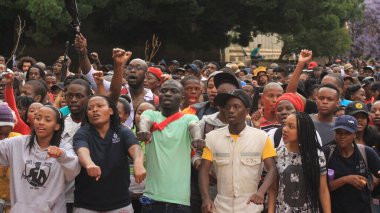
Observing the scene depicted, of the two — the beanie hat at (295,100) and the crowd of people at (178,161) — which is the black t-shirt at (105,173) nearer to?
the crowd of people at (178,161)

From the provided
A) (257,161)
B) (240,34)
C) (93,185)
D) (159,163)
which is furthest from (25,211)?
Answer: (240,34)

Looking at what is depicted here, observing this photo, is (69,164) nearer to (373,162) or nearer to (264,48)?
(373,162)

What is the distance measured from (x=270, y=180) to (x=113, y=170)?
1246mm

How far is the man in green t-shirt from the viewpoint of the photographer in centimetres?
580

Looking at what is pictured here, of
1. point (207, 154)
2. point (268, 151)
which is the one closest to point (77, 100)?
point (207, 154)

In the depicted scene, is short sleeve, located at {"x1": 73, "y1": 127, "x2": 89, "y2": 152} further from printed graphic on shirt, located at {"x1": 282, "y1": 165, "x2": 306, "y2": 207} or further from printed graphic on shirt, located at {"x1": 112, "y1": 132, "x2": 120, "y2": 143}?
printed graphic on shirt, located at {"x1": 282, "y1": 165, "x2": 306, "y2": 207}

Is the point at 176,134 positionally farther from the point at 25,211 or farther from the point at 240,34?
the point at 240,34

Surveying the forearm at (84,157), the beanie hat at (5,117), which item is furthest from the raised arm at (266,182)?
the beanie hat at (5,117)

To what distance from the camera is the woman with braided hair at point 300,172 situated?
19.0 ft

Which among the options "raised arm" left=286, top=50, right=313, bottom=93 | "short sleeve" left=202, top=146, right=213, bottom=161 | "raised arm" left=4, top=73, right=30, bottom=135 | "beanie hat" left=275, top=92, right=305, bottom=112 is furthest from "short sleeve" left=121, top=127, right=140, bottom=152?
"raised arm" left=286, top=50, right=313, bottom=93

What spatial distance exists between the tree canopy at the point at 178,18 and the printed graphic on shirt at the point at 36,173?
17.5m

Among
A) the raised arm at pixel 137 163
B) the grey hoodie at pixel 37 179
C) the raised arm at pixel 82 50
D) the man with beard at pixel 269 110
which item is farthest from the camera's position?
the raised arm at pixel 82 50

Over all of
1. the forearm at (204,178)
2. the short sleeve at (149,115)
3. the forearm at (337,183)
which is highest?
the short sleeve at (149,115)

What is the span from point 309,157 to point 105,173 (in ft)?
5.42
